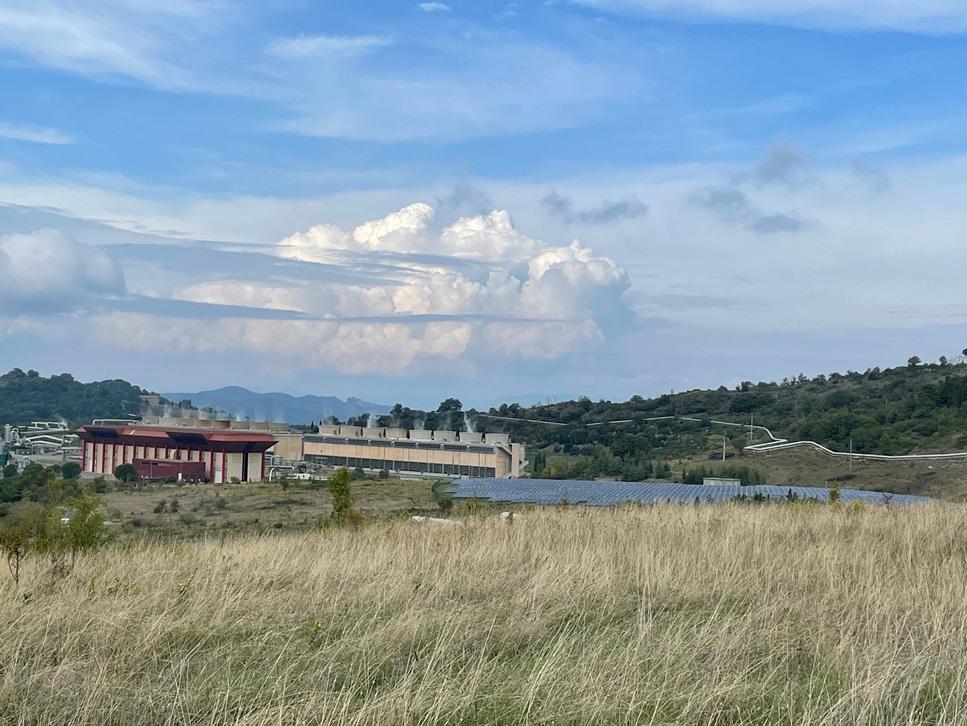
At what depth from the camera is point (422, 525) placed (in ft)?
52.6

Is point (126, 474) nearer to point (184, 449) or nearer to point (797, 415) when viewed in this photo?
point (184, 449)

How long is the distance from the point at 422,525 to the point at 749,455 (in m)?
48.0

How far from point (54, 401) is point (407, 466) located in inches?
4706

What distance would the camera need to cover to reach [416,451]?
80.8 metres

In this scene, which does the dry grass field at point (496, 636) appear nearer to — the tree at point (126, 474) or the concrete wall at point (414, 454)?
the concrete wall at point (414, 454)

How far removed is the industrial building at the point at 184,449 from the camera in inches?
3349

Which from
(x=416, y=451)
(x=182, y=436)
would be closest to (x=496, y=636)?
(x=416, y=451)

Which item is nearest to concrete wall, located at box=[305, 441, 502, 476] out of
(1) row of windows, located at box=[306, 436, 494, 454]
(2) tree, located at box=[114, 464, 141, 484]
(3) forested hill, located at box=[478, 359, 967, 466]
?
(1) row of windows, located at box=[306, 436, 494, 454]

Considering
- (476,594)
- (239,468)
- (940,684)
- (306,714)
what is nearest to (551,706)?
(306,714)

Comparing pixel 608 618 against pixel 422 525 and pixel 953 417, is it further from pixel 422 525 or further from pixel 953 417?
pixel 953 417

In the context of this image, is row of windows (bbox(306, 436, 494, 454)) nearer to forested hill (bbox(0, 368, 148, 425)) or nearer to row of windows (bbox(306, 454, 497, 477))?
row of windows (bbox(306, 454, 497, 477))

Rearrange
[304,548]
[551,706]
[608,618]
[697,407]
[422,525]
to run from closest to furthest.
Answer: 1. [551,706]
2. [608,618]
3. [304,548]
4. [422,525]
5. [697,407]

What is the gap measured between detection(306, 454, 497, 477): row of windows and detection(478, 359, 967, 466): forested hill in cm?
912

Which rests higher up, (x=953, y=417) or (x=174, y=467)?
(x=953, y=417)
